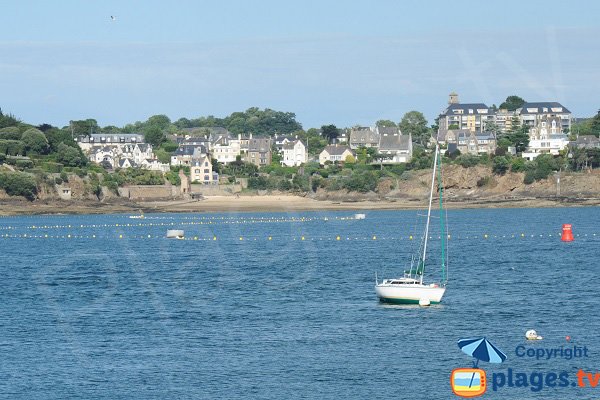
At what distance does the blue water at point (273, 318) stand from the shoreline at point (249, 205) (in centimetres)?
7290

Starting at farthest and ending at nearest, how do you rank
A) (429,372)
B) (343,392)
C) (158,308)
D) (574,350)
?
(158,308) < (574,350) < (429,372) < (343,392)

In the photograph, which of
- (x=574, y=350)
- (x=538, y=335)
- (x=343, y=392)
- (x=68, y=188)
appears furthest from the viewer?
(x=68, y=188)

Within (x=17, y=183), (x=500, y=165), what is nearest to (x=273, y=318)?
(x=17, y=183)

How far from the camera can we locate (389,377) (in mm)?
40438

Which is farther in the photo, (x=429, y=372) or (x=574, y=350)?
(x=574, y=350)

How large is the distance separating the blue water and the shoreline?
72898 millimetres

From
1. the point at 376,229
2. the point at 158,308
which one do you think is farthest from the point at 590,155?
the point at 158,308

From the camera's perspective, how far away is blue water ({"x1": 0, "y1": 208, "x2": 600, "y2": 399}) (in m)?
40.2

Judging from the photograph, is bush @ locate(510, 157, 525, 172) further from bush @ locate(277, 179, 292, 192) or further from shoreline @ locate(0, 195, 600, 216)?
bush @ locate(277, 179, 292, 192)

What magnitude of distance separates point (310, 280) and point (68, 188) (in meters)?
120

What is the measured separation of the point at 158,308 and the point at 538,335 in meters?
20.1

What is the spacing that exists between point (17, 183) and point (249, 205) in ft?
119

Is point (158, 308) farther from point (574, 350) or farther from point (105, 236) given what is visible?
point (105, 236)

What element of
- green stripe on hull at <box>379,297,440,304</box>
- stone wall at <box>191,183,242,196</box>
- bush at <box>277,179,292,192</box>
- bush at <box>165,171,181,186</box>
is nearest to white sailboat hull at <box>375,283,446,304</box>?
green stripe on hull at <box>379,297,440,304</box>
